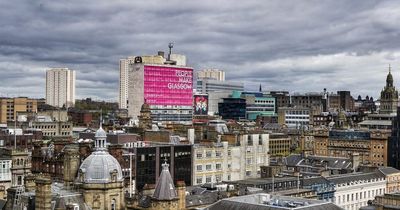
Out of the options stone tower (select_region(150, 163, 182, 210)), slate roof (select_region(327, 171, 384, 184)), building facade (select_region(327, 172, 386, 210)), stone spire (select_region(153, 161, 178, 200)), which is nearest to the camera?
stone tower (select_region(150, 163, 182, 210))

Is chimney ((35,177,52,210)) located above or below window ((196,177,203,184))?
above

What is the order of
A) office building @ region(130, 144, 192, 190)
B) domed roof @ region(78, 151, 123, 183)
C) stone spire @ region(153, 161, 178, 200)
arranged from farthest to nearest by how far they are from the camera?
office building @ region(130, 144, 192, 190) < domed roof @ region(78, 151, 123, 183) < stone spire @ region(153, 161, 178, 200)

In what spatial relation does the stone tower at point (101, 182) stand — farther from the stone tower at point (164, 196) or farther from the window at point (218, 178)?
the window at point (218, 178)

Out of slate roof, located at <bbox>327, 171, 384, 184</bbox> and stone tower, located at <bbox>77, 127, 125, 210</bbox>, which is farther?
slate roof, located at <bbox>327, 171, 384, 184</bbox>

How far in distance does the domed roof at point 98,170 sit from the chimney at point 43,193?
5384 millimetres

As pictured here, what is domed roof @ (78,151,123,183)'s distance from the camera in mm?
75312

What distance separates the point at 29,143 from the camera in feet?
550

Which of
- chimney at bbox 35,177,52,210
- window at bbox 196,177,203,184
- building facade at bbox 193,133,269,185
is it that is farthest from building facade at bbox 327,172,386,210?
chimney at bbox 35,177,52,210

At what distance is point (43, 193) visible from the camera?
71000 mm

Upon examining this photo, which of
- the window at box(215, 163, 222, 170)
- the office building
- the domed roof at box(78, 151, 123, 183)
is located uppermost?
the domed roof at box(78, 151, 123, 183)

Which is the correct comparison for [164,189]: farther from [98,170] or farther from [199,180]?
[199,180]

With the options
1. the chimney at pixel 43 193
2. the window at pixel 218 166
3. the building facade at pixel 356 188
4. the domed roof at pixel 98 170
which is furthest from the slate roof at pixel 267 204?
the window at pixel 218 166

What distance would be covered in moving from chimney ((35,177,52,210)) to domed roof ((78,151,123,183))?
5.38m

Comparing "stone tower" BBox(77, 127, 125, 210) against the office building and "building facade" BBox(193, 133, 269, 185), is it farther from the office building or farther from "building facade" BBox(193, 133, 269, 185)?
"building facade" BBox(193, 133, 269, 185)
